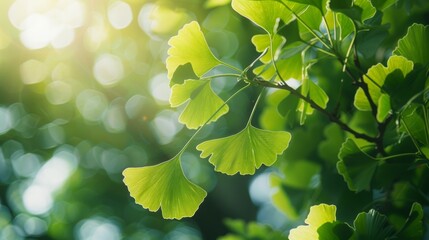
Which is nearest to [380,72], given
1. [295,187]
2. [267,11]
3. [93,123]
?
[267,11]

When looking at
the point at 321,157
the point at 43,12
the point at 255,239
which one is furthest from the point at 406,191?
the point at 43,12

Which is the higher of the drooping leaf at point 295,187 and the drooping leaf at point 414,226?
the drooping leaf at point 414,226

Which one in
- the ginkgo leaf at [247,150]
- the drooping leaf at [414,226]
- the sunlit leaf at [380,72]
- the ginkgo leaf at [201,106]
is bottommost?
the drooping leaf at [414,226]

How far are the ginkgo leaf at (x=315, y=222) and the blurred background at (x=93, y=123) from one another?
207cm

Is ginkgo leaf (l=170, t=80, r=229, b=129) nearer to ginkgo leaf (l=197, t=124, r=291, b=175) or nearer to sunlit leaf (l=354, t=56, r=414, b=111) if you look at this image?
ginkgo leaf (l=197, t=124, r=291, b=175)

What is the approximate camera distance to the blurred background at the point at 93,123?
137 inches

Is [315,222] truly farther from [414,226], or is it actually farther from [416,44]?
[416,44]

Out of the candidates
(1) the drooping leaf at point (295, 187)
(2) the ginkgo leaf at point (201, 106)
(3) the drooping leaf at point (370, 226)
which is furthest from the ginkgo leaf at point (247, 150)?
(1) the drooping leaf at point (295, 187)

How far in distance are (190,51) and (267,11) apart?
5.7 inches

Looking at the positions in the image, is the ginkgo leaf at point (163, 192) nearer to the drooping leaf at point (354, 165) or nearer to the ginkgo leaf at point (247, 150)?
the ginkgo leaf at point (247, 150)

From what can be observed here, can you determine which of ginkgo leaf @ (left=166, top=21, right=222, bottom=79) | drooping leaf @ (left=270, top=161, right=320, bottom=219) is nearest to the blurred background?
drooping leaf @ (left=270, top=161, right=320, bottom=219)

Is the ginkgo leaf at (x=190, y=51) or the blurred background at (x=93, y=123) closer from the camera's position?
the ginkgo leaf at (x=190, y=51)

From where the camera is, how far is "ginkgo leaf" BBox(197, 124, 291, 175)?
80 cm

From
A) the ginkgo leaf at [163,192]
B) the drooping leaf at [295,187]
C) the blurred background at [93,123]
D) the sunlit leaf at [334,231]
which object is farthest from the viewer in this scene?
the blurred background at [93,123]
